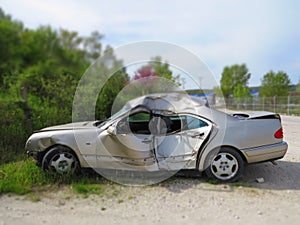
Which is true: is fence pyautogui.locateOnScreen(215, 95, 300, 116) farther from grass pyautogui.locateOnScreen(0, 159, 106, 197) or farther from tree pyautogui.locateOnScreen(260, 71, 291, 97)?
grass pyautogui.locateOnScreen(0, 159, 106, 197)

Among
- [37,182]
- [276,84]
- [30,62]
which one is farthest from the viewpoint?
[276,84]

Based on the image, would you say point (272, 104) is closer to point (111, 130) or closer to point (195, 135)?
point (195, 135)

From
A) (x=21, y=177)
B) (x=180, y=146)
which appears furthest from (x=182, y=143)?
(x=21, y=177)

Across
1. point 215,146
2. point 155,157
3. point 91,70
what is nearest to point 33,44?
point 91,70

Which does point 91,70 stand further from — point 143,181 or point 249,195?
point 249,195

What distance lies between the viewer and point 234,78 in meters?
29.4

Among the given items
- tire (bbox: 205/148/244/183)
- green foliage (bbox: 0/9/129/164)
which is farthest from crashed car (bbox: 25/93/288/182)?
green foliage (bbox: 0/9/129/164)

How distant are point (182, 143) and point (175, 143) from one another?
0.39 feet

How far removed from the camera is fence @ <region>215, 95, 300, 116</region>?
1859cm

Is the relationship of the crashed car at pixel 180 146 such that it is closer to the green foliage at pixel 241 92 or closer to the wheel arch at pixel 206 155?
Answer: the wheel arch at pixel 206 155

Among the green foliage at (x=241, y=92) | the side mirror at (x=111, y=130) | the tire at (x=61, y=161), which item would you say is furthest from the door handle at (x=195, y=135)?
the green foliage at (x=241, y=92)

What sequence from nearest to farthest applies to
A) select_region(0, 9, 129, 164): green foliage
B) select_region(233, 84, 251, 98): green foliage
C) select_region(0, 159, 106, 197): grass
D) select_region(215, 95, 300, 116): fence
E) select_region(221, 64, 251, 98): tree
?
select_region(0, 159, 106, 197): grass → select_region(0, 9, 129, 164): green foliage → select_region(215, 95, 300, 116): fence → select_region(233, 84, 251, 98): green foliage → select_region(221, 64, 251, 98): tree

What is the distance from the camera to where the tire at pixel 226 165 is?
350 centimetres

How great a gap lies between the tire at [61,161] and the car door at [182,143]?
136 cm
